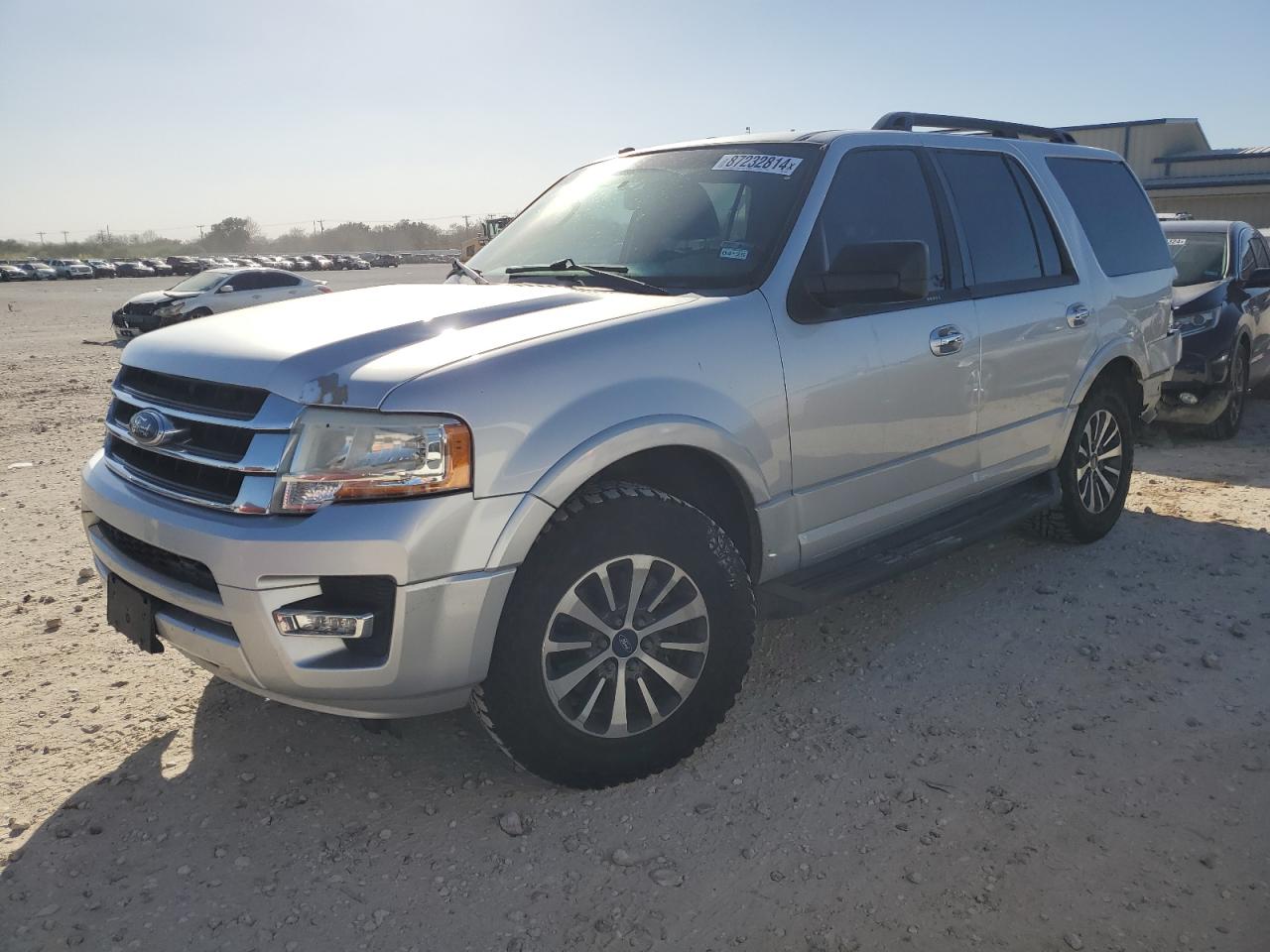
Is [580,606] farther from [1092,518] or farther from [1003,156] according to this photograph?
[1092,518]

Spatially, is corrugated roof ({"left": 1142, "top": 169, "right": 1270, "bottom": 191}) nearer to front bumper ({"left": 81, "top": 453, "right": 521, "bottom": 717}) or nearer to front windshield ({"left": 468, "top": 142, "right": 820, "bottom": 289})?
front windshield ({"left": 468, "top": 142, "right": 820, "bottom": 289})

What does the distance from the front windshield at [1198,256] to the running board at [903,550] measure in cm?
475

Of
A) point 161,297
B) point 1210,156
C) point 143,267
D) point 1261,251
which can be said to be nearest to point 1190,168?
point 1210,156

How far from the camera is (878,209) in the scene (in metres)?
3.72

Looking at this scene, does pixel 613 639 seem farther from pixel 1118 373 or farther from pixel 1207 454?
pixel 1207 454

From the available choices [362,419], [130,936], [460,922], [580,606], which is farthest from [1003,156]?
[130,936]

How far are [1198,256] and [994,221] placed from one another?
5340 mm

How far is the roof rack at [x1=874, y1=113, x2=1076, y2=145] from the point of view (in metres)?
4.21

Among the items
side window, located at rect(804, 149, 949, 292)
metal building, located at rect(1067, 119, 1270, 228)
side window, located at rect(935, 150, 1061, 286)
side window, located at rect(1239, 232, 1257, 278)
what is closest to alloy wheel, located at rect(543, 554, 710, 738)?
side window, located at rect(804, 149, 949, 292)

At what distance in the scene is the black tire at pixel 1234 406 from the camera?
7680mm

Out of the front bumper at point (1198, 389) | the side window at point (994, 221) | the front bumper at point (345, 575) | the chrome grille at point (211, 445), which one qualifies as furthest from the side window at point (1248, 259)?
the chrome grille at point (211, 445)

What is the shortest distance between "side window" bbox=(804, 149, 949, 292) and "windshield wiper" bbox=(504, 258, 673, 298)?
1.89ft

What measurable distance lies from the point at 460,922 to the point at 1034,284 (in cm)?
351

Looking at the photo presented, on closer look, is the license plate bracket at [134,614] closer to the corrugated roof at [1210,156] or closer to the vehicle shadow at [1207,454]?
the vehicle shadow at [1207,454]
